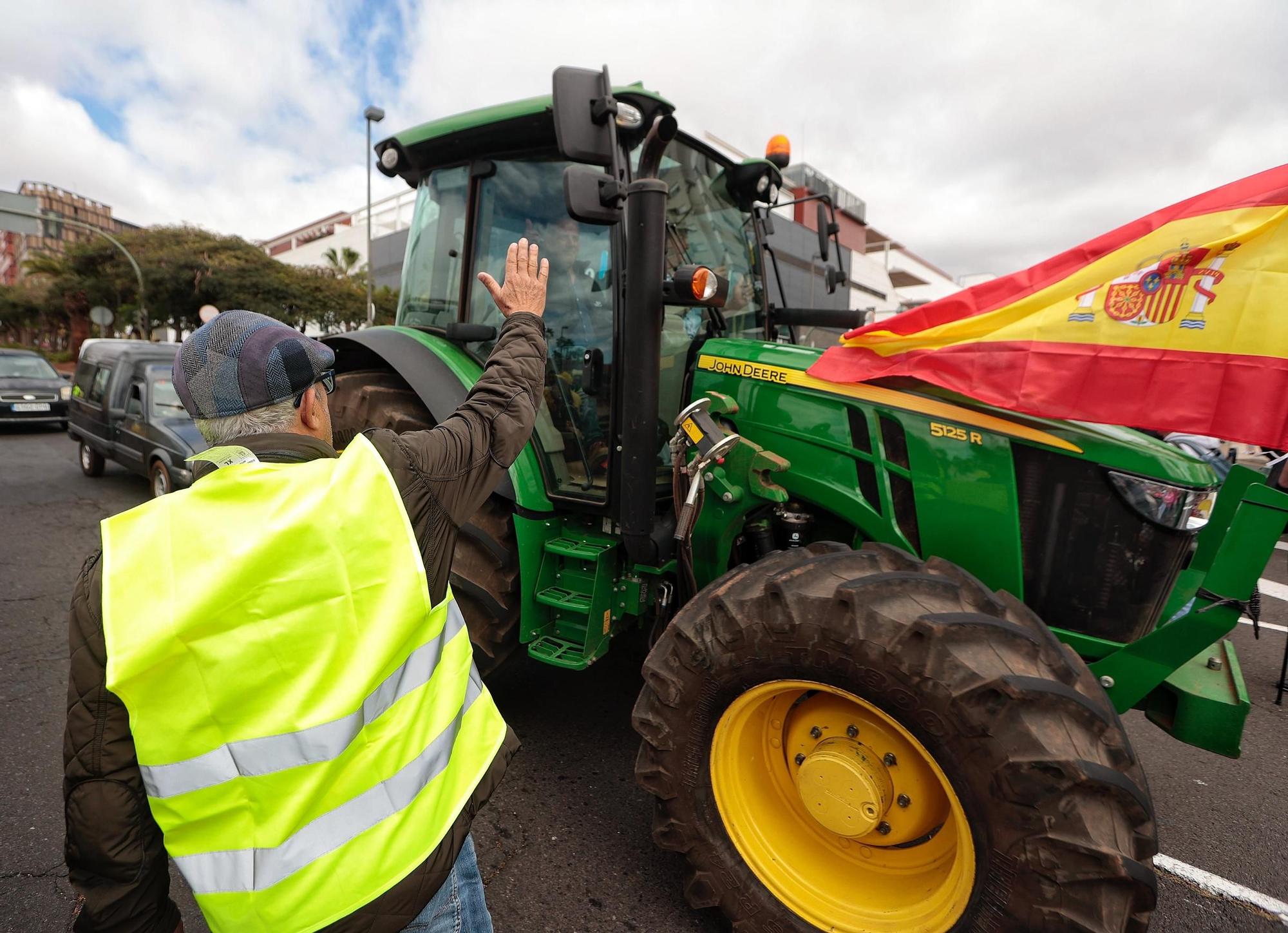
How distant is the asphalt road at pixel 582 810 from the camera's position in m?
2.18

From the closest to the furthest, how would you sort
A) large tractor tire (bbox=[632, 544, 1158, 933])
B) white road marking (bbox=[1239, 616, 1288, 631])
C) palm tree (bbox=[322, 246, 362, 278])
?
large tractor tire (bbox=[632, 544, 1158, 933])
white road marking (bbox=[1239, 616, 1288, 631])
palm tree (bbox=[322, 246, 362, 278])

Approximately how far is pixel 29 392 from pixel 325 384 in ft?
46.8

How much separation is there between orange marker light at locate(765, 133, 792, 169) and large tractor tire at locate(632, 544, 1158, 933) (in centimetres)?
215

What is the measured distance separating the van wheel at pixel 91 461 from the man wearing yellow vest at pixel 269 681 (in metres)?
9.60

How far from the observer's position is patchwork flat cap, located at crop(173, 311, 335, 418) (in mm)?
1191

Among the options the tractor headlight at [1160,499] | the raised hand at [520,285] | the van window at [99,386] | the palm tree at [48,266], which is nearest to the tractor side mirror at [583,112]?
the raised hand at [520,285]

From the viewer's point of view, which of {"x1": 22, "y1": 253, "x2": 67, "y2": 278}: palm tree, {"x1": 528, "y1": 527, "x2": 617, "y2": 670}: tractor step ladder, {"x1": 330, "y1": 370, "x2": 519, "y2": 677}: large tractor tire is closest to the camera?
{"x1": 528, "y1": 527, "x2": 617, "y2": 670}: tractor step ladder

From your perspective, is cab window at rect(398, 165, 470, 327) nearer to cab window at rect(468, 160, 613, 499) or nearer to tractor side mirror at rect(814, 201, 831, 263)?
cab window at rect(468, 160, 613, 499)

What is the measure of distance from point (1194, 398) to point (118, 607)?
2342mm

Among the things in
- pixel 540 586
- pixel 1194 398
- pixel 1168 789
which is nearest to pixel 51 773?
pixel 540 586

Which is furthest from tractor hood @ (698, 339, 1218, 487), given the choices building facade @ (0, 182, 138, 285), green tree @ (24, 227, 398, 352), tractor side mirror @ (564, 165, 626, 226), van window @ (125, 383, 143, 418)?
building facade @ (0, 182, 138, 285)

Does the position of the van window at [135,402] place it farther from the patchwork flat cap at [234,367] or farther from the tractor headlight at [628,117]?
the patchwork flat cap at [234,367]

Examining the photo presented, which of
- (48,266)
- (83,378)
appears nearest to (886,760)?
(83,378)

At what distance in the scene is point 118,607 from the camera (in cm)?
93
